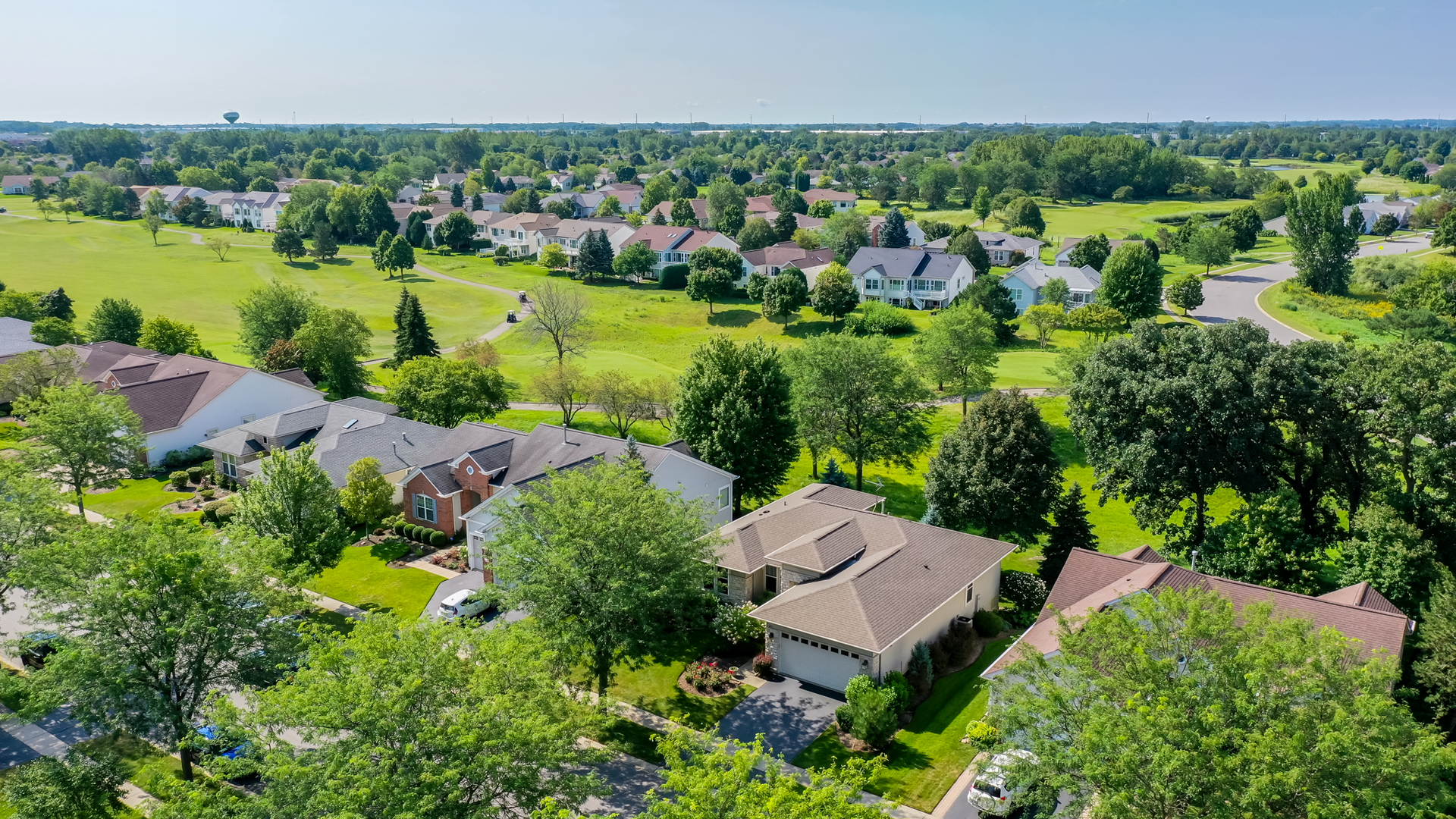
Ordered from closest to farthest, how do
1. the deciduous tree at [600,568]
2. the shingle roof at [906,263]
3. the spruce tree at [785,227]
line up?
1. the deciduous tree at [600,568]
2. the shingle roof at [906,263]
3. the spruce tree at [785,227]

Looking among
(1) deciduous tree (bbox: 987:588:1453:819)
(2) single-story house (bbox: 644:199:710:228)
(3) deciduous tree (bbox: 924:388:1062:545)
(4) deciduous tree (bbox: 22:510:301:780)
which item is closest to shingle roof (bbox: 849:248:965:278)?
(2) single-story house (bbox: 644:199:710:228)

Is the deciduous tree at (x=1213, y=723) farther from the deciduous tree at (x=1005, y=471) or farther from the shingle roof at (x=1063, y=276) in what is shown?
the shingle roof at (x=1063, y=276)

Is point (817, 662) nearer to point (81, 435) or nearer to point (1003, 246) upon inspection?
point (81, 435)

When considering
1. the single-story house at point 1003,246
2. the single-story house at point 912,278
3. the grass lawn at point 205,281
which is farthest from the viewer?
the single-story house at point 1003,246

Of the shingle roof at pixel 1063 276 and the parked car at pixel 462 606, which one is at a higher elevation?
the shingle roof at pixel 1063 276

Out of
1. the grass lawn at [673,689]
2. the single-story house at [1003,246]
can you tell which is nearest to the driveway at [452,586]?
the grass lawn at [673,689]

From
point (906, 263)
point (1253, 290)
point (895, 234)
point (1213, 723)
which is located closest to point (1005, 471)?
point (1213, 723)

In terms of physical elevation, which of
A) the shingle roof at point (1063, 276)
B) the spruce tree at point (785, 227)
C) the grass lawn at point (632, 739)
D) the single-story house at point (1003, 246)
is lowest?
the grass lawn at point (632, 739)
